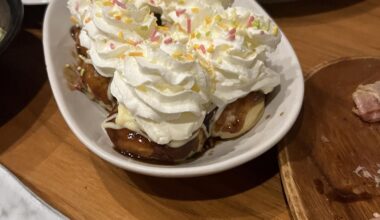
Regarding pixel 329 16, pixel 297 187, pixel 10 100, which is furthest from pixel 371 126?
pixel 10 100

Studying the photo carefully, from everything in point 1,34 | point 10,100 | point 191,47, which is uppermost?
point 191,47

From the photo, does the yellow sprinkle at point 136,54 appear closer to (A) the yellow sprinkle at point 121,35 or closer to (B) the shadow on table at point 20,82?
(A) the yellow sprinkle at point 121,35

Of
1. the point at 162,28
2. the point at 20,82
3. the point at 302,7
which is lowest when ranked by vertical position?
the point at 20,82

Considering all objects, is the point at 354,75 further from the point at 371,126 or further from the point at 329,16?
the point at 329,16

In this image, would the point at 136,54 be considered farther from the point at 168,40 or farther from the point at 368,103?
the point at 368,103

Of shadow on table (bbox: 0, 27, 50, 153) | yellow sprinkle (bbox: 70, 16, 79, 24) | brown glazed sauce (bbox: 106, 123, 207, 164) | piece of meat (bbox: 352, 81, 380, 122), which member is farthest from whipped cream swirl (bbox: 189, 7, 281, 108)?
shadow on table (bbox: 0, 27, 50, 153)

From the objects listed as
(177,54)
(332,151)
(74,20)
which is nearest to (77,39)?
(74,20)

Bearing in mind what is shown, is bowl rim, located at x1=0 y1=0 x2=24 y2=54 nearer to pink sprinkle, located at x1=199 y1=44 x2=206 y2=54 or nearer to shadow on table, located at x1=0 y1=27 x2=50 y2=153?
shadow on table, located at x1=0 y1=27 x2=50 y2=153
